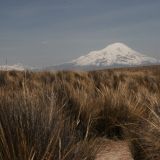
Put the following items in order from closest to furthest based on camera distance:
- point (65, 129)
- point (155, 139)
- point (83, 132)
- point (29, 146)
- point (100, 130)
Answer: point (29, 146) < point (65, 129) < point (155, 139) < point (83, 132) < point (100, 130)

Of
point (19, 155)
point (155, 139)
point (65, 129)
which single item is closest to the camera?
point (19, 155)

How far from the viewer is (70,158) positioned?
375 cm

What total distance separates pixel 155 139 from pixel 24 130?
6.82 feet

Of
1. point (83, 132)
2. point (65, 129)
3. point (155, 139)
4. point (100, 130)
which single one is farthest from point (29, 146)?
point (100, 130)

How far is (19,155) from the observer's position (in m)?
3.21

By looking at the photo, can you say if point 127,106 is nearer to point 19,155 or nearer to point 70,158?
point 70,158

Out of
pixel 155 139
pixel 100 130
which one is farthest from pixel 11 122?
pixel 100 130

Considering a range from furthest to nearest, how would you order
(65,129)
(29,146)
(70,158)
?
(65,129)
(70,158)
(29,146)

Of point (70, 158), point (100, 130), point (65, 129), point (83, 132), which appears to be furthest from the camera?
point (100, 130)

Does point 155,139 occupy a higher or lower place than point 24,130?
lower

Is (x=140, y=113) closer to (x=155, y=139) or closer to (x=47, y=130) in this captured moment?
(x=155, y=139)

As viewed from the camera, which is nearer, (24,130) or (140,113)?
(24,130)

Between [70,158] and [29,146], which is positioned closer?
[29,146]

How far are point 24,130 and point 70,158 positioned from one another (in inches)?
18.1
